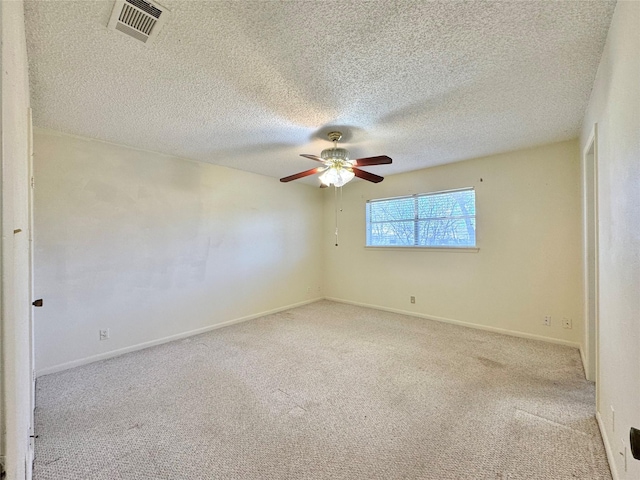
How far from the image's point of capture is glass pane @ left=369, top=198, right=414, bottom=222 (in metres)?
4.40

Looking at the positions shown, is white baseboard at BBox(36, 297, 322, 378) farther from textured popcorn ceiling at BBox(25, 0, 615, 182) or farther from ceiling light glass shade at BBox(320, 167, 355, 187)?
ceiling light glass shade at BBox(320, 167, 355, 187)

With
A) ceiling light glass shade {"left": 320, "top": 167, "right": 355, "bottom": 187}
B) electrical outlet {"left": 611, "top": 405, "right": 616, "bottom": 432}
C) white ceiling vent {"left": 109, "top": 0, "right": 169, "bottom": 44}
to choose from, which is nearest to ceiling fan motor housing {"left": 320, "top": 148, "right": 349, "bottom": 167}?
ceiling light glass shade {"left": 320, "top": 167, "right": 355, "bottom": 187}

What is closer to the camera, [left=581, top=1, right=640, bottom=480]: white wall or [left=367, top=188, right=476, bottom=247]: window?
[left=581, top=1, right=640, bottom=480]: white wall

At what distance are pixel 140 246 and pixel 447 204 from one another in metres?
4.12

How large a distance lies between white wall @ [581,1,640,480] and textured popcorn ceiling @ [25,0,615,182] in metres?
0.25

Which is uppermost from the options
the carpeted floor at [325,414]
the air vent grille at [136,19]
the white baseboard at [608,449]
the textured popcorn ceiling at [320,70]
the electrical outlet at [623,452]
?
the air vent grille at [136,19]

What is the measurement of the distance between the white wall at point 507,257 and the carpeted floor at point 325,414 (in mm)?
485

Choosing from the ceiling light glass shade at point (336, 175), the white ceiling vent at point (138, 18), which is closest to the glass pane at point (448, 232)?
the ceiling light glass shade at point (336, 175)

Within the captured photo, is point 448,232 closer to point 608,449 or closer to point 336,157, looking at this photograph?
point 336,157

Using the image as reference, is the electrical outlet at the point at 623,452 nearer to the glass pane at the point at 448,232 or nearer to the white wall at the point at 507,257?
the white wall at the point at 507,257

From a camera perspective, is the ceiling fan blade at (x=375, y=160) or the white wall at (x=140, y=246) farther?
the white wall at (x=140, y=246)

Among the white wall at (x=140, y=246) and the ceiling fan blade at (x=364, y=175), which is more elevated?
the ceiling fan blade at (x=364, y=175)

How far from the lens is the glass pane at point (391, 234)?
14.5ft

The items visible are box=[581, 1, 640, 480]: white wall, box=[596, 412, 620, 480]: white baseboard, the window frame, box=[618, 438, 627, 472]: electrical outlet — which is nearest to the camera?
box=[581, 1, 640, 480]: white wall
